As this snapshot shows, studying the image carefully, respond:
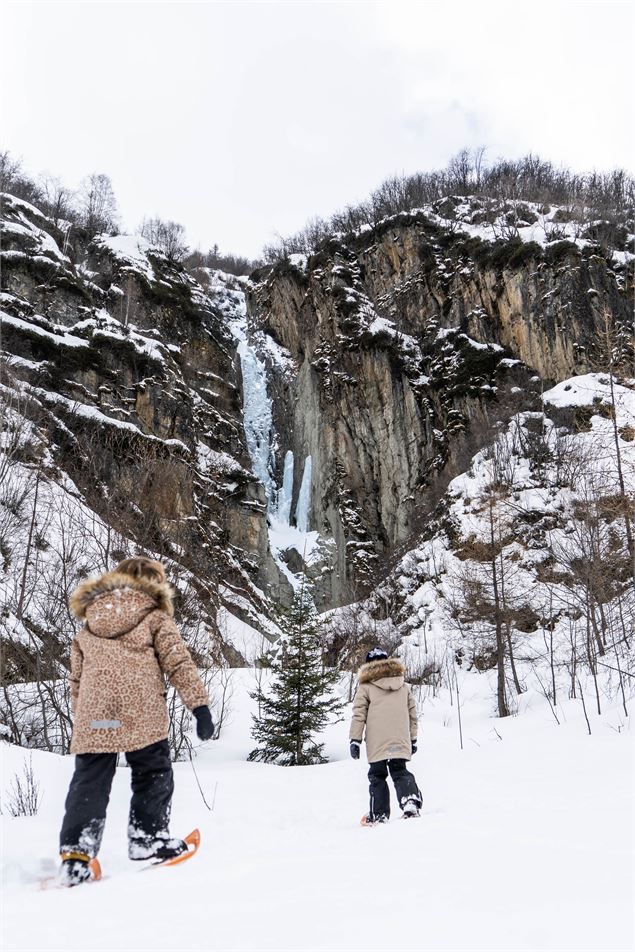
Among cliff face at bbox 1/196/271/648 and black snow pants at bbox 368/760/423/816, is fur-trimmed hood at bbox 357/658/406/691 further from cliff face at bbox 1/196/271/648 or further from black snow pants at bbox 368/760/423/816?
cliff face at bbox 1/196/271/648

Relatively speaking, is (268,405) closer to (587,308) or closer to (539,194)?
(587,308)

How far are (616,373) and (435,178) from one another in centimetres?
3410

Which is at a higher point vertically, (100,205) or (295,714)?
(100,205)

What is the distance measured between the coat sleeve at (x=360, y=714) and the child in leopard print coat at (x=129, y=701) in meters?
2.35

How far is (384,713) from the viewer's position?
518 centimetres

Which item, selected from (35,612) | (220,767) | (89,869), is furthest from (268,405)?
(89,869)

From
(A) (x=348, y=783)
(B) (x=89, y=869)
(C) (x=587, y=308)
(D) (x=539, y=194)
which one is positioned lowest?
(A) (x=348, y=783)

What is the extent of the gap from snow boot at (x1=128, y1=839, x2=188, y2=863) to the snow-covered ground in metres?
0.11

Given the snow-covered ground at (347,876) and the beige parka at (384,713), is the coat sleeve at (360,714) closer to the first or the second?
the beige parka at (384,713)

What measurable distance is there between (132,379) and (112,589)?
27131 millimetres

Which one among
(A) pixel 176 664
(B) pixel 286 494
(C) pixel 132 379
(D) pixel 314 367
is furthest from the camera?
(D) pixel 314 367

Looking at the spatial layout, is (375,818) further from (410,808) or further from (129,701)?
(129,701)

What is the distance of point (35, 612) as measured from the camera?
10.5m

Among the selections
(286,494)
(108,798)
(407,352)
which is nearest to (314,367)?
(407,352)
